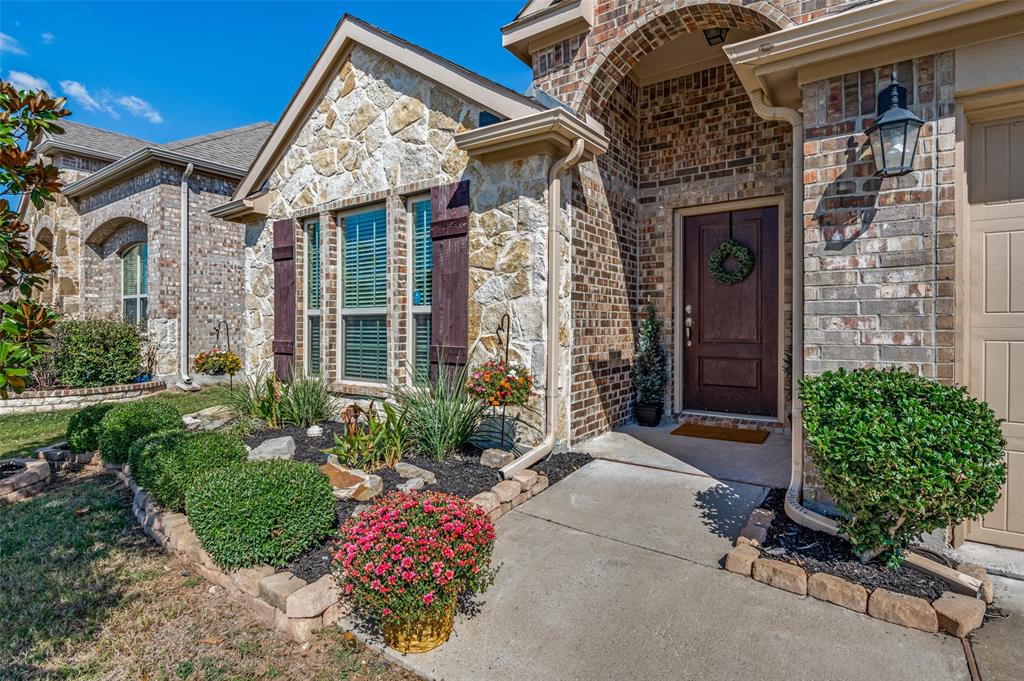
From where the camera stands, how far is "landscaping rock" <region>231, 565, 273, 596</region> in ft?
8.73

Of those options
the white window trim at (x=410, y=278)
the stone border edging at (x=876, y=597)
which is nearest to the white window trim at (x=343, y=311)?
the white window trim at (x=410, y=278)

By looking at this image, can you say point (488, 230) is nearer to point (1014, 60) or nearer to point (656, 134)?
point (656, 134)

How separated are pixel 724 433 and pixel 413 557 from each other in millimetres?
3913

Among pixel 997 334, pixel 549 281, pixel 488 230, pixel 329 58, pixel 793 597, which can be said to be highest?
pixel 329 58

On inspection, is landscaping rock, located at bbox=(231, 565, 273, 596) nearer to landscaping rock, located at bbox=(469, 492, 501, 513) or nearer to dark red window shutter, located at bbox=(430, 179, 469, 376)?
landscaping rock, located at bbox=(469, 492, 501, 513)

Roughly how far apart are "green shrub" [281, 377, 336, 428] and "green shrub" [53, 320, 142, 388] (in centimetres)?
588

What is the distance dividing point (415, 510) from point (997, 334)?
123 inches

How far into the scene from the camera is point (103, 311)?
11461 millimetres

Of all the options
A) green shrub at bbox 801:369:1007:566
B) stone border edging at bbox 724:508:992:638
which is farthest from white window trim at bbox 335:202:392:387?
green shrub at bbox 801:369:1007:566

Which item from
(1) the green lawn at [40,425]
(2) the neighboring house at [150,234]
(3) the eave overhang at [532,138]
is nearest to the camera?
(3) the eave overhang at [532,138]

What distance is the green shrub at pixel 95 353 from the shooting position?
9.05 metres

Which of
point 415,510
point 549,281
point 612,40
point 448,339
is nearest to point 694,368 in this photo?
point 549,281

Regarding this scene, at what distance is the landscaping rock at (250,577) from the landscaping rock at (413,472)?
1.27 m

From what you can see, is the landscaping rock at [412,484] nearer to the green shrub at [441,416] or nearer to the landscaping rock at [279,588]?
the green shrub at [441,416]
